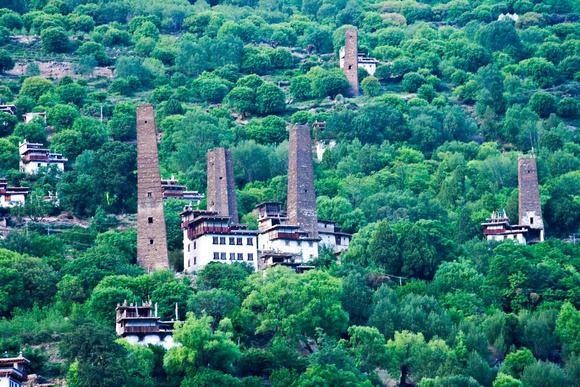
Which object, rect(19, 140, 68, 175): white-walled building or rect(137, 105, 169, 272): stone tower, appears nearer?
rect(137, 105, 169, 272): stone tower

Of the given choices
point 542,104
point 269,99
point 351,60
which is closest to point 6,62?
point 269,99

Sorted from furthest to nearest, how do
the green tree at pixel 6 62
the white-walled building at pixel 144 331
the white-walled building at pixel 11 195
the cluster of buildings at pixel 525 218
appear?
the green tree at pixel 6 62
the white-walled building at pixel 11 195
the cluster of buildings at pixel 525 218
the white-walled building at pixel 144 331

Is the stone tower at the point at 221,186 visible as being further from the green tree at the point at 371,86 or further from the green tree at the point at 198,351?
the green tree at the point at 371,86

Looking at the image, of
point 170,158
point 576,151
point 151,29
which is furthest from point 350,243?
point 151,29

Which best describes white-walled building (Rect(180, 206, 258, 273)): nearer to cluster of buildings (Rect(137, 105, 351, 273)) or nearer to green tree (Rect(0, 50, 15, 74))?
cluster of buildings (Rect(137, 105, 351, 273))

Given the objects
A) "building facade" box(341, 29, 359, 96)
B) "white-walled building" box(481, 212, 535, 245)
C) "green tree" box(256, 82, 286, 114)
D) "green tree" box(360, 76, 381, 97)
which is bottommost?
"white-walled building" box(481, 212, 535, 245)

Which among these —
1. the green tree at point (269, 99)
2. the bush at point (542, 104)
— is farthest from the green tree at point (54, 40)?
the bush at point (542, 104)

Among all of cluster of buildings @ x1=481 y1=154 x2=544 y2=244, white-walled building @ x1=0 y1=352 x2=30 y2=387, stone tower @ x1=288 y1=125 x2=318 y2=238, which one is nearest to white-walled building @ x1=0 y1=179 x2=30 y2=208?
stone tower @ x1=288 y1=125 x2=318 y2=238

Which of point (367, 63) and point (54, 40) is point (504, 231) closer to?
point (367, 63)
